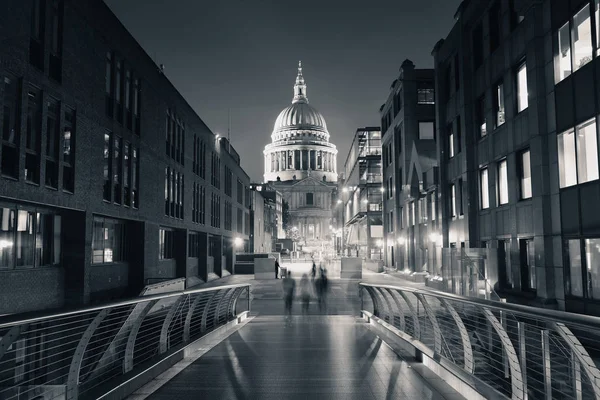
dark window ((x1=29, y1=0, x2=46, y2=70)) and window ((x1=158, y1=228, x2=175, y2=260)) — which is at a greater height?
dark window ((x1=29, y1=0, x2=46, y2=70))

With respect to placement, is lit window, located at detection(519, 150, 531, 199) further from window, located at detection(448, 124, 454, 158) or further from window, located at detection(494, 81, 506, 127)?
window, located at detection(448, 124, 454, 158)

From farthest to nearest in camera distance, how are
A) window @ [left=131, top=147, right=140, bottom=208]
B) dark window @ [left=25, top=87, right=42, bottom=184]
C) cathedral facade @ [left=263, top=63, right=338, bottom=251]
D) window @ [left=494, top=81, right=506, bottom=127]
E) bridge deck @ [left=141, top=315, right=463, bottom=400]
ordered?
cathedral facade @ [left=263, top=63, right=338, bottom=251] → window @ [left=131, top=147, right=140, bottom=208] → window @ [left=494, top=81, right=506, bottom=127] → dark window @ [left=25, top=87, right=42, bottom=184] → bridge deck @ [left=141, top=315, right=463, bottom=400]

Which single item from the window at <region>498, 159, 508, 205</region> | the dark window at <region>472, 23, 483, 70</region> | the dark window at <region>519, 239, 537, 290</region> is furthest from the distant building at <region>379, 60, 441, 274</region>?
the dark window at <region>519, 239, 537, 290</region>

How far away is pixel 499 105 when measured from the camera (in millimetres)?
24719

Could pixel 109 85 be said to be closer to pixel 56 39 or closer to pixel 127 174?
pixel 127 174

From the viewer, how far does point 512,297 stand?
22281 mm

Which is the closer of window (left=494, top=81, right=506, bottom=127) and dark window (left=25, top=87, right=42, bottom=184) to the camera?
dark window (left=25, top=87, right=42, bottom=184)

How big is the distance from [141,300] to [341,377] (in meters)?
3.43

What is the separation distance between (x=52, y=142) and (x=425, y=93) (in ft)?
111

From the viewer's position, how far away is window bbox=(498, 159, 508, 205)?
79.1 ft

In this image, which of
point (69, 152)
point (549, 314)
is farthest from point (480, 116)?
point (549, 314)

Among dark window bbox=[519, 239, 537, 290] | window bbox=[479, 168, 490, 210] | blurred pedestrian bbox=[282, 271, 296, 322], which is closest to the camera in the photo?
blurred pedestrian bbox=[282, 271, 296, 322]

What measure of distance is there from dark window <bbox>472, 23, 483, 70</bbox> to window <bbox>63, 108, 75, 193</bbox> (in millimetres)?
19441

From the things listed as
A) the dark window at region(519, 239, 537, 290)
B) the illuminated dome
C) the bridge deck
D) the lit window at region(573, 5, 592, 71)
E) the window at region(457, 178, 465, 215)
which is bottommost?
the bridge deck
